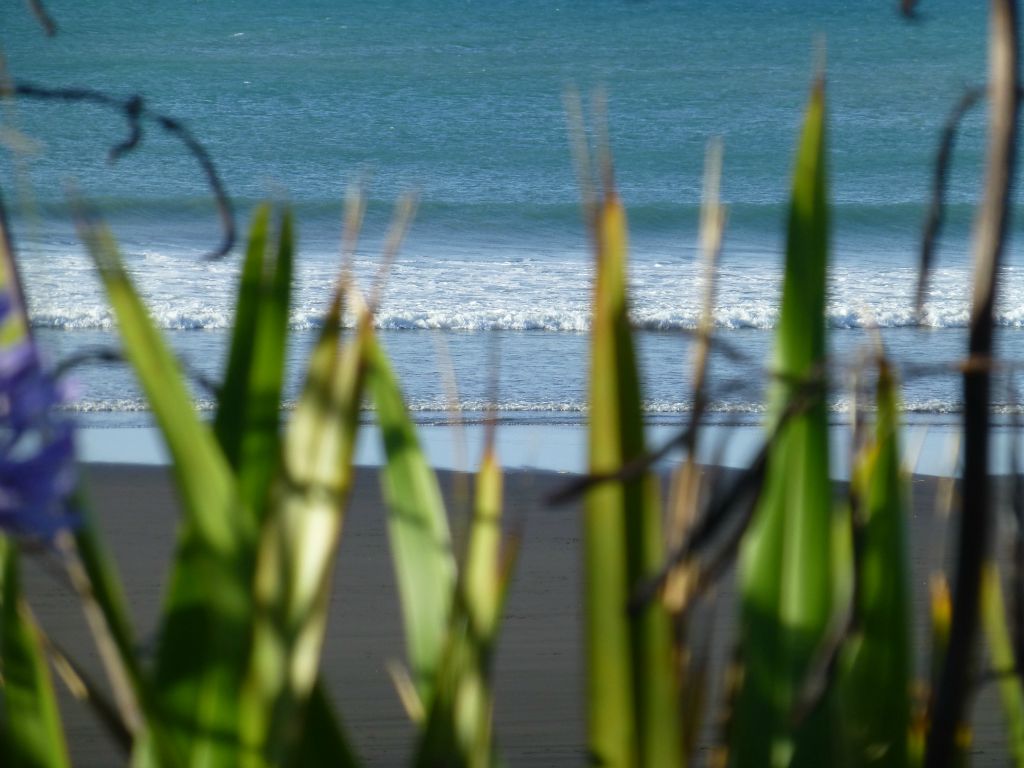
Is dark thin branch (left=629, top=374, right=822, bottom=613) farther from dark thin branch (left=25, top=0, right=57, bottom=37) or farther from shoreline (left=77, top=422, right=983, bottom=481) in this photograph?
shoreline (left=77, top=422, right=983, bottom=481)

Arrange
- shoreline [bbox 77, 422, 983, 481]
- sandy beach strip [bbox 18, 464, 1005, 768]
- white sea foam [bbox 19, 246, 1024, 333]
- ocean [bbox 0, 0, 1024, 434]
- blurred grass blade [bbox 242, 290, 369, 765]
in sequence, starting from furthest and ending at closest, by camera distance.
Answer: white sea foam [bbox 19, 246, 1024, 333] → ocean [bbox 0, 0, 1024, 434] → shoreline [bbox 77, 422, 983, 481] → sandy beach strip [bbox 18, 464, 1005, 768] → blurred grass blade [bbox 242, 290, 369, 765]

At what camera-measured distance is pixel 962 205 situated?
14.4 meters

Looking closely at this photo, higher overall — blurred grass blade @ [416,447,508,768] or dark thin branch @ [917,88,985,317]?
dark thin branch @ [917,88,985,317]

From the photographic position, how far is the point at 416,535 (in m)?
0.72

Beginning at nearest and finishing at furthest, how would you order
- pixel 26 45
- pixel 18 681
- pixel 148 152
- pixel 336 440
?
pixel 336 440, pixel 18 681, pixel 148 152, pixel 26 45

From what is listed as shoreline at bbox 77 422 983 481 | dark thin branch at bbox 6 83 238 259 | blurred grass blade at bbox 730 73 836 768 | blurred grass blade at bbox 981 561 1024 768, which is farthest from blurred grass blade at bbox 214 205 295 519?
shoreline at bbox 77 422 983 481

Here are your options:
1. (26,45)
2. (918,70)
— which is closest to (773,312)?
(918,70)

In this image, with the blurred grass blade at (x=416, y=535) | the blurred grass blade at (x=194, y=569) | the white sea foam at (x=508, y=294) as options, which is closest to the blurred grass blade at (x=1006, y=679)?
the blurred grass blade at (x=416, y=535)

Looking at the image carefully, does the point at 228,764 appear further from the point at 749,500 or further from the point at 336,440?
the point at 749,500

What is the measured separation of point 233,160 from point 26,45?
5.81 m

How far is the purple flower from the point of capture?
49 cm

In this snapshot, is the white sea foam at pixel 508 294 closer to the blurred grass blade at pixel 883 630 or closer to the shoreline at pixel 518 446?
the shoreline at pixel 518 446

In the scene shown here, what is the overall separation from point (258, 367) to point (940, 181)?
336 millimetres

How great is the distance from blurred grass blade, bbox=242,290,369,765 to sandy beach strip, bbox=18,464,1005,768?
4.03 feet
